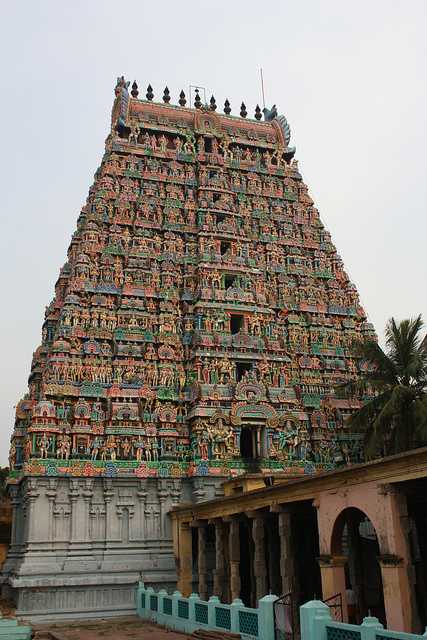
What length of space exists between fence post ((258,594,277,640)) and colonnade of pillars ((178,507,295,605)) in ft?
10.2

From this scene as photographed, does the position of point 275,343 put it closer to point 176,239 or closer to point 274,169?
point 176,239

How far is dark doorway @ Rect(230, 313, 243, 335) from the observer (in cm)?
3425

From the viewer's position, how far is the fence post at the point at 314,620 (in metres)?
13.5

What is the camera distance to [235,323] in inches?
1387

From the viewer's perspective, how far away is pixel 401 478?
14586 mm

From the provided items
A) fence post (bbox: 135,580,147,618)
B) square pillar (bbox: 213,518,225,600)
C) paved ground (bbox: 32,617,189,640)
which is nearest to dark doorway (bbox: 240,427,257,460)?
fence post (bbox: 135,580,147,618)

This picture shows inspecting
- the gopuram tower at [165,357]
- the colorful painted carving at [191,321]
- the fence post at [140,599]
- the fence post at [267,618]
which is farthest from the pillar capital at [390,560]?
the colorful painted carving at [191,321]

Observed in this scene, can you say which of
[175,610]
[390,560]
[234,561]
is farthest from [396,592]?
[175,610]

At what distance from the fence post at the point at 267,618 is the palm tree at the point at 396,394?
13.6m

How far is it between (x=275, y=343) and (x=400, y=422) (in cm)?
775

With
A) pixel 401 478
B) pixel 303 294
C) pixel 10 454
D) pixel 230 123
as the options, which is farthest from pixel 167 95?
pixel 401 478

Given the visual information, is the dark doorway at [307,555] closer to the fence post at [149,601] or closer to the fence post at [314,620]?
the fence post at [149,601]

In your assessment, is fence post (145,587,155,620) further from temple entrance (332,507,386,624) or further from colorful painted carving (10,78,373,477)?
temple entrance (332,507,386,624)

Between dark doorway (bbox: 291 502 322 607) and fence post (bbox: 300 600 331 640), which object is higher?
dark doorway (bbox: 291 502 322 607)
